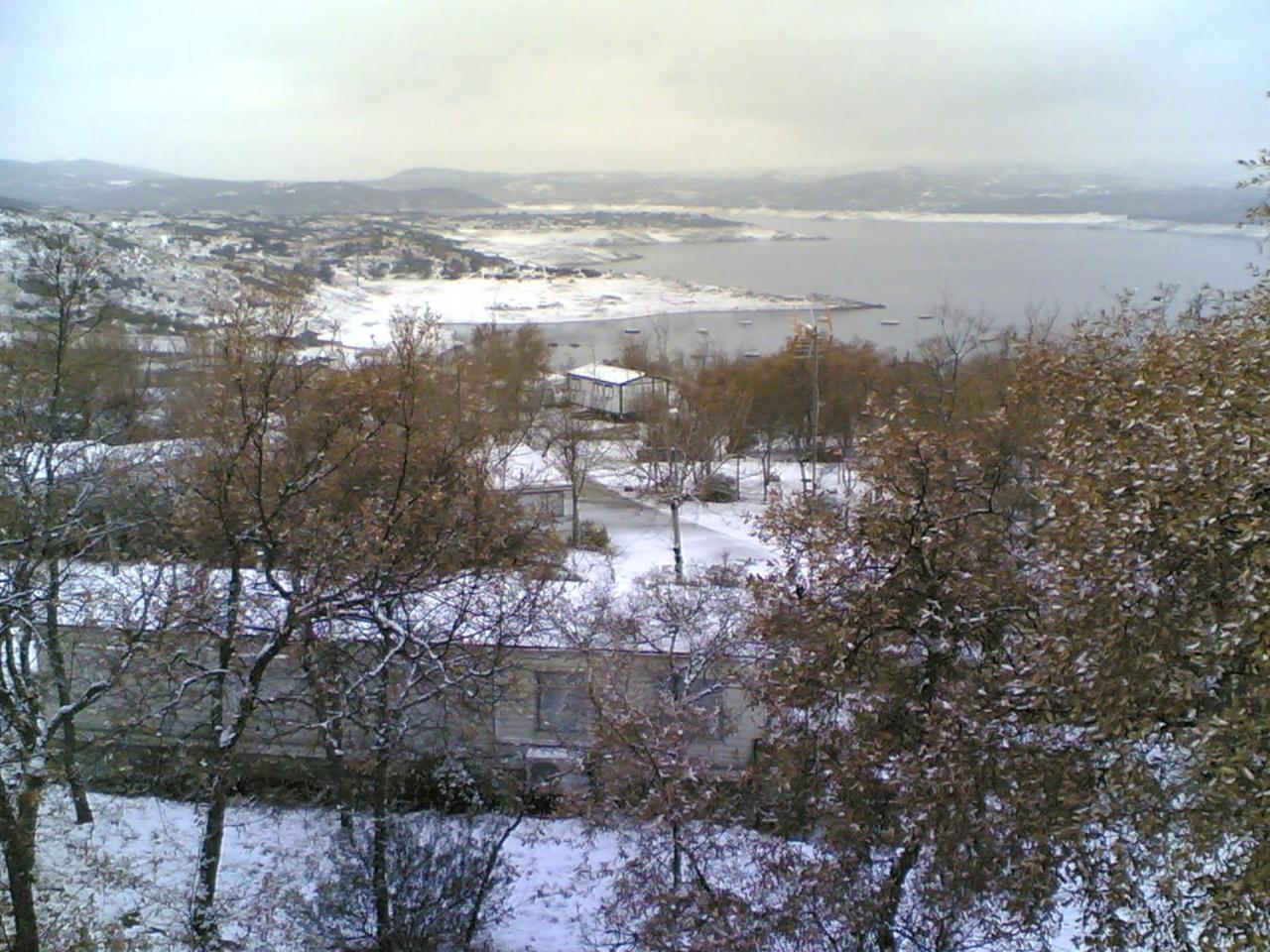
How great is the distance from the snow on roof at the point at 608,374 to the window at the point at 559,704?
1332 centimetres

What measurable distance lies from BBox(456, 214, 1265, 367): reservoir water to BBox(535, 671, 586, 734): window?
33.3ft

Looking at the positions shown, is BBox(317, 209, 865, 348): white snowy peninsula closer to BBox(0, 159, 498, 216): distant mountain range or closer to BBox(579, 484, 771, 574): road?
BBox(579, 484, 771, 574): road

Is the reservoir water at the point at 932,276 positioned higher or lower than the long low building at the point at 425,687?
higher

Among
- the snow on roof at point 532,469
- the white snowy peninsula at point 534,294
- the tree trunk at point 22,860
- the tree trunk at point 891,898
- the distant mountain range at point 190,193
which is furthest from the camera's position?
the distant mountain range at point 190,193

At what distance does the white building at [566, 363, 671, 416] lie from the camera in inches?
765

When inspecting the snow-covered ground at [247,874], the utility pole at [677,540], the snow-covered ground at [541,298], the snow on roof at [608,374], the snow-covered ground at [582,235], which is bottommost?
the snow-covered ground at [247,874]

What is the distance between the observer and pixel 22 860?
3.82m

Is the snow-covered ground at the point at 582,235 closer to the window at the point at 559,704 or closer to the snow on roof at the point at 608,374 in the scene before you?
the snow on roof at the point at 608,374

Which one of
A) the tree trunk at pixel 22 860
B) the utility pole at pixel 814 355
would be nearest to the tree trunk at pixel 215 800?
the tree trunk at pixel 22 860

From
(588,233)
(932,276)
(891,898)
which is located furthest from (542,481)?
(588,233)

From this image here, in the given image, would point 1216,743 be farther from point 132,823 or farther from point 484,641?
point 132,823

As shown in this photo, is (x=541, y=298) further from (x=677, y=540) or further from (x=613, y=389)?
(x=677, y=540)

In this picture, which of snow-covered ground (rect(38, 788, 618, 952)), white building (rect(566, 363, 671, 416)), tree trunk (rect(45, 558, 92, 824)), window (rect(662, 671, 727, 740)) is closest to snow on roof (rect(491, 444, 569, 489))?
white building (rect(566, 363, 671, 416))

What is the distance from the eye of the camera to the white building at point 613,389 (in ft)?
63.8
